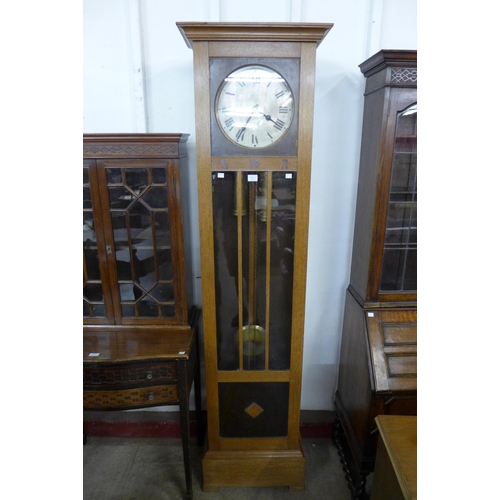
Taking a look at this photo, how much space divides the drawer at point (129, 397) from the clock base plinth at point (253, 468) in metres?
0.34

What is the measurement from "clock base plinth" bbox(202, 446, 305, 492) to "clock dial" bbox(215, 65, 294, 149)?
3.98 ft

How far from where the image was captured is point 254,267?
1313 millimetres

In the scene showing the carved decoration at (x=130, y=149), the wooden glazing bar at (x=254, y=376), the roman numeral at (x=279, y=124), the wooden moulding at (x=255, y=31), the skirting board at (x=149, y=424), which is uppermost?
the wooden moulding at (x=255, y=31)

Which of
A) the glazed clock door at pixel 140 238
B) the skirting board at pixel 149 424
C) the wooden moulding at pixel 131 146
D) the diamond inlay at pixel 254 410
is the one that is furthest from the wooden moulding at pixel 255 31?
the skirting board at pixel 149 424

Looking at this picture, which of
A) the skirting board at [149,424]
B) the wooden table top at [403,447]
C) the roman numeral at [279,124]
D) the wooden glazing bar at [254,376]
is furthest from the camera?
the skirting board at [149,424]

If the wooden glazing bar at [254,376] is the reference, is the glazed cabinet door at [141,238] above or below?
above

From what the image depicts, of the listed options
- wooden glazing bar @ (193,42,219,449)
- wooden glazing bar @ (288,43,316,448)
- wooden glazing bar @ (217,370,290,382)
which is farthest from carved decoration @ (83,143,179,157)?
wooden glazing bar @ (217,370,290,382)

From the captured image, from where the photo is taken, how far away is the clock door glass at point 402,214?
1.22 meters

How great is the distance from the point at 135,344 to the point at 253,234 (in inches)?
24.5

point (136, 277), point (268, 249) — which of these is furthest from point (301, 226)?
point (136, 277)

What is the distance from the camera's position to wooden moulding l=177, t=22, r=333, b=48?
1.04 m

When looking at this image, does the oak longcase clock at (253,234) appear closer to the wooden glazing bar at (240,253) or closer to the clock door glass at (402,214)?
the wooden glazing bar at (240,253)

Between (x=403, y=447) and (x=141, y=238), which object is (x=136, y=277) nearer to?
(x=141, y=238)
